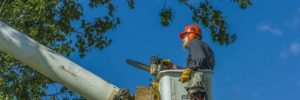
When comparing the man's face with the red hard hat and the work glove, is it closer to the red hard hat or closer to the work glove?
the red hard hat

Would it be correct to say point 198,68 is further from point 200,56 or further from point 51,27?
point 51,27

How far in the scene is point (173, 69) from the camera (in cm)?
534

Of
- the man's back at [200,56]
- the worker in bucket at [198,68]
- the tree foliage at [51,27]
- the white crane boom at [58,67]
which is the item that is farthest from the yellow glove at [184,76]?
the tree foliage at [51,27]

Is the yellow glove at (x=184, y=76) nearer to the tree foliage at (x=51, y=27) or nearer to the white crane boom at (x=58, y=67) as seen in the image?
the white crane boom at (x=58, y=67)

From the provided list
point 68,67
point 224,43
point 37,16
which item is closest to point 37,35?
point 37,16

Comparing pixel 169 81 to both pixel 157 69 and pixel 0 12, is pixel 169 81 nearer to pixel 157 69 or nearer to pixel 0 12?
pixel 157 69

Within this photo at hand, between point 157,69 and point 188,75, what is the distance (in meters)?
0.42

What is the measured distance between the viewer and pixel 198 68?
5352 millimetres

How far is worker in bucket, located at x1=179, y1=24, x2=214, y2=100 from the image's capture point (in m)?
5.16

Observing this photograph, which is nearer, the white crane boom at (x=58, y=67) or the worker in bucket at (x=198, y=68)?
the worker in bucket at (x=198, y=68)

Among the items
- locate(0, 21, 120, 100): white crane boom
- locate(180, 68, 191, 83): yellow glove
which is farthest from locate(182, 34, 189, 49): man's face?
locate(0, 21, 120, 100): white crane boom

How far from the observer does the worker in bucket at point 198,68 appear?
5164 mm

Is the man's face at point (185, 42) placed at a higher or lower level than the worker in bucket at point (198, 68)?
higher

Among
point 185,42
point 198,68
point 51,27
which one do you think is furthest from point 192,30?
point 51,27
